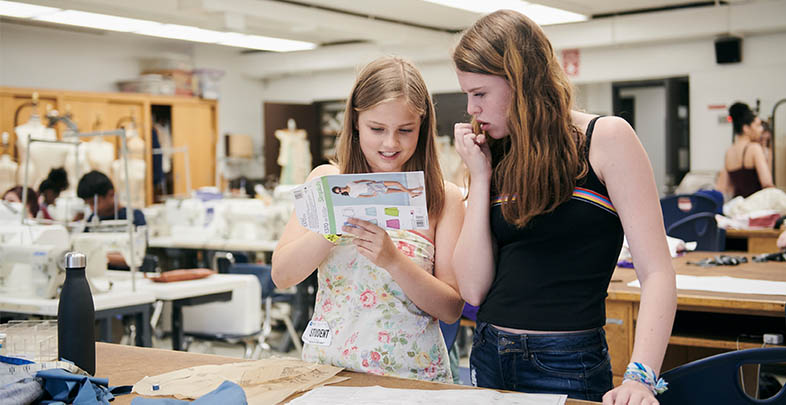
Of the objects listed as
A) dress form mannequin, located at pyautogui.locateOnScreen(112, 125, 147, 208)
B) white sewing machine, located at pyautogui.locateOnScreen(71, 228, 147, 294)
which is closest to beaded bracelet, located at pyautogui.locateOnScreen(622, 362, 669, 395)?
white sewing machine, located at pyautogui.locateOnScreen(71, 228, 147, 294)

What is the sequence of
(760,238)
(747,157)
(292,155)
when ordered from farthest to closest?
(292,155) < (747,157) < (760,238)

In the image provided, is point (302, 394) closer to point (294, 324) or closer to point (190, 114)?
point (294, 324)

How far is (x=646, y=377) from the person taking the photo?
→ 52.1 inches

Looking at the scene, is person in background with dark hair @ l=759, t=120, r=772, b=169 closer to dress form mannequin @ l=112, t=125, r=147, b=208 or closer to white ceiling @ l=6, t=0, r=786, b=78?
white ceiling @ l=6, t=0, r=786, b=78

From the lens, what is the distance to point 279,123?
1131 centimetres

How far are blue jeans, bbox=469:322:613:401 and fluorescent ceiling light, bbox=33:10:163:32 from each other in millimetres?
6789

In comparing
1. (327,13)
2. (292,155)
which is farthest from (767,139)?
(292,155)

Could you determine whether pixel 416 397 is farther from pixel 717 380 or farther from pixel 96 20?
pixel 96 20

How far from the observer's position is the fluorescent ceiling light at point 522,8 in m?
7.17

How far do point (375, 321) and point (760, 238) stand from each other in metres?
4.65

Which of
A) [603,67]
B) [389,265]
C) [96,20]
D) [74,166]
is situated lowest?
[389,265]

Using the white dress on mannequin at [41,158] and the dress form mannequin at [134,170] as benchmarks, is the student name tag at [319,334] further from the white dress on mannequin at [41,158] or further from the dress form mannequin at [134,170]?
the dress form mannequin at [134,170]

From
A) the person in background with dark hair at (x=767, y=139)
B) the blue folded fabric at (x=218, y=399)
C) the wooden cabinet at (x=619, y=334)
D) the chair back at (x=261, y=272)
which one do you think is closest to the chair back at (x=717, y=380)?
the blue folded fabric at (x=218, y=399)

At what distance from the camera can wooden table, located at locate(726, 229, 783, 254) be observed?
540 centimetres
